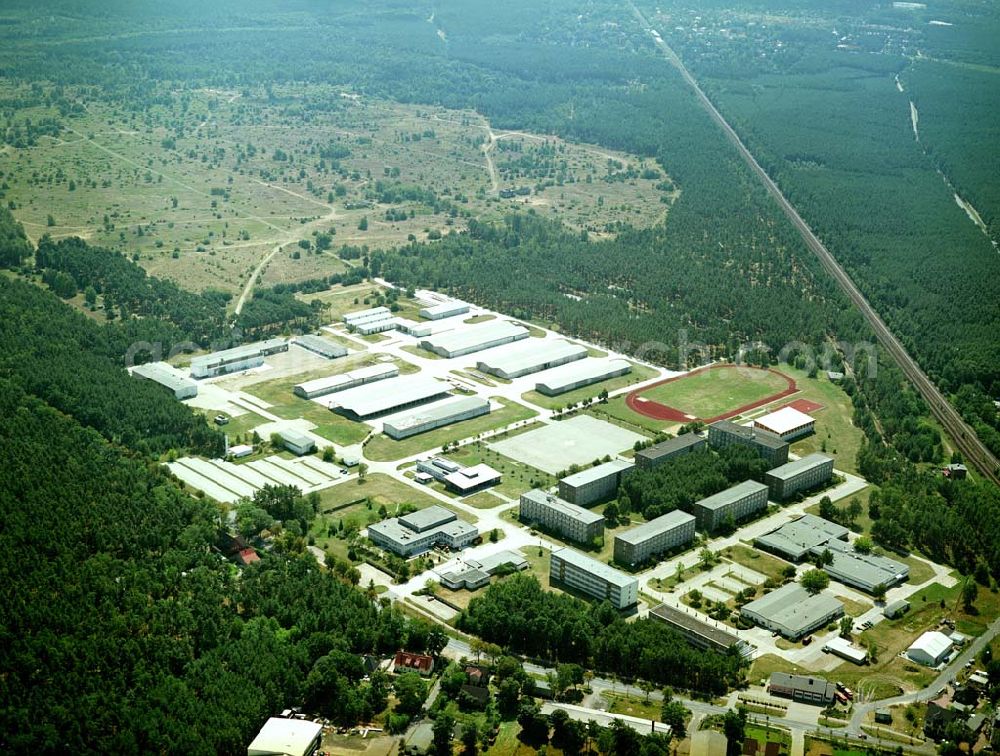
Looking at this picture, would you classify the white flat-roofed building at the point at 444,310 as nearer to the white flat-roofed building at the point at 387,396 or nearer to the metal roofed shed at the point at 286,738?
the white flat-roofed building at the point at 387,396

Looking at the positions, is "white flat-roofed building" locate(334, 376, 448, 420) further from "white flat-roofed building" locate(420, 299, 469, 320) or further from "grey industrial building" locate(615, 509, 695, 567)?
"grey industrial building" locate(615, 509, 695, 567)

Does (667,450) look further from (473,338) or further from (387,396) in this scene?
(473,338)

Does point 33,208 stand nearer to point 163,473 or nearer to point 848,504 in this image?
point 163,473

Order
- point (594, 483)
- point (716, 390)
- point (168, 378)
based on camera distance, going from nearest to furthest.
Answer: point (594, 483)
point (168, 378)
point (716, 390)

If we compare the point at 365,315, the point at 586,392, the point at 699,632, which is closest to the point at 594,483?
the point at 699,632

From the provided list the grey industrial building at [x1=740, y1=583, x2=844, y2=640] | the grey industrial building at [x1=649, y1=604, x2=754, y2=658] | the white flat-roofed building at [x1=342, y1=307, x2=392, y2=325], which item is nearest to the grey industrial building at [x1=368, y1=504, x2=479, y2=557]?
the grey industrial building at [x1=649, y1=604, x2=754, y2=658]

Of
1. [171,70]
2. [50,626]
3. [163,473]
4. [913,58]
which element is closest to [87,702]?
[50,626]
